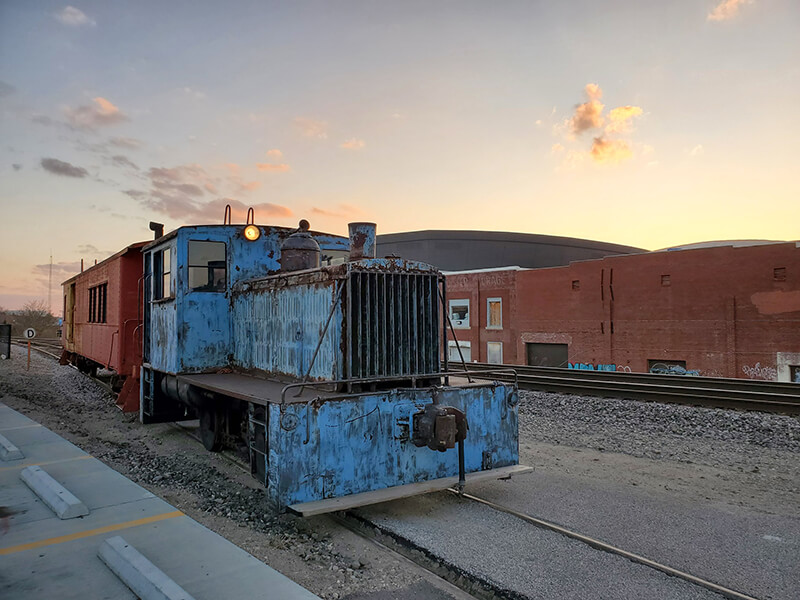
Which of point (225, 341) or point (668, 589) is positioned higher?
point (225, 341)

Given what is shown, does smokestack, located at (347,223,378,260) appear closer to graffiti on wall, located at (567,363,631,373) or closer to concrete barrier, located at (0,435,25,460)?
concrete barrier, located at (0,435,25,460)

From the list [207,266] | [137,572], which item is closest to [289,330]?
[207,266]

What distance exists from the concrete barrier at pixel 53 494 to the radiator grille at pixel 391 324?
2690 mm

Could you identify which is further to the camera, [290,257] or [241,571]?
[290,257]

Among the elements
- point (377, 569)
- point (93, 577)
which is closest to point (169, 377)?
point (93, 577)

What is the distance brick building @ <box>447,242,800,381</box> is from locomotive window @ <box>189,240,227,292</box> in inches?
851

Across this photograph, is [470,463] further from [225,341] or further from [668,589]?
[225,341]

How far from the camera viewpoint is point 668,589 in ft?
11.5

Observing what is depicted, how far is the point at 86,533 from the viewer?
4316 millimetres

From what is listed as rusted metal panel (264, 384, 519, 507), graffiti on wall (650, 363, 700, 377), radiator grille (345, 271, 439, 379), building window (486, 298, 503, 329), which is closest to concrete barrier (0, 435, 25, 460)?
rusted metal panel (264, 384, 519, 507)

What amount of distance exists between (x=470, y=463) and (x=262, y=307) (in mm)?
3260

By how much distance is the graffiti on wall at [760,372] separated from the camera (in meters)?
20.8

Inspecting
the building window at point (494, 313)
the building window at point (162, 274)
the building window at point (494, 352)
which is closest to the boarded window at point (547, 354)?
the building window at point (494, 352)

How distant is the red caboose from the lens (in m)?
10.2
